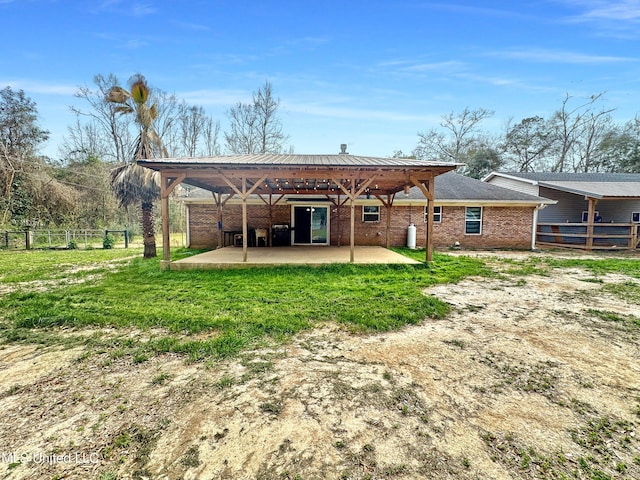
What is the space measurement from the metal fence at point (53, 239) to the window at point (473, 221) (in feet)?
53.9

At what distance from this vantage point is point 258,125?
2302 cm

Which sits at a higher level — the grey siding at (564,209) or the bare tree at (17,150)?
the bare tree at (17,150)

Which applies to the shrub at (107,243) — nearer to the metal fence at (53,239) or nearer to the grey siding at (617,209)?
the metal fence at (53,239)

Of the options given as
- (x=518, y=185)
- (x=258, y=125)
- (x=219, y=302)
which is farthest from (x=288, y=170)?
Answer: (x=258, y=125)

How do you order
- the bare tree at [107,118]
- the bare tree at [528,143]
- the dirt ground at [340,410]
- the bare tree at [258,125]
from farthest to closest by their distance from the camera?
the bare tree at [528,143], the bare tree at [258,125], the bare tree at [107,118], the dirt ground at [340,410]

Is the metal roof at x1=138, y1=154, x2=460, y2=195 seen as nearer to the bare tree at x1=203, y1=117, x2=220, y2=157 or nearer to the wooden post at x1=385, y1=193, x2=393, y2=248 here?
the wooden post at x1=385, y1=193, x2=393, y2=248

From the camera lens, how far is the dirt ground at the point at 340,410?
1780 millimetres

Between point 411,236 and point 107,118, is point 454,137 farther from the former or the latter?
point 107,118

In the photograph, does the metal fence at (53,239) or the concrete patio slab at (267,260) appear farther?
the metal fence at (53,239)

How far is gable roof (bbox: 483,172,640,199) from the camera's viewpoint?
43.1 ft

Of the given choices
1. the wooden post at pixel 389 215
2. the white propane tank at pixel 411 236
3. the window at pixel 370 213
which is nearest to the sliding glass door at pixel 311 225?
the window at pixel 370 213

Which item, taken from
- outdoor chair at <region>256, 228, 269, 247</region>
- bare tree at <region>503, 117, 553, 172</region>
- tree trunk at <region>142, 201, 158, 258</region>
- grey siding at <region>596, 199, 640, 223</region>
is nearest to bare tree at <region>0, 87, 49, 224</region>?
tree trunk at <region>142, 201, 158, 258</region>

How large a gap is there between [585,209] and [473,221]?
27.4 ft

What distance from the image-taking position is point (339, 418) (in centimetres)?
219
